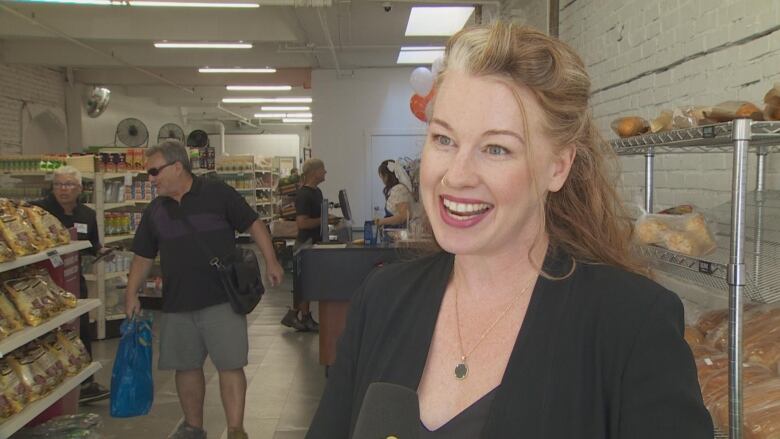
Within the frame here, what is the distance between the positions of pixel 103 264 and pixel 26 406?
4.01 m

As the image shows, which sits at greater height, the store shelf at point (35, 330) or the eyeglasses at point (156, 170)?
the eyeglasses at point (156, 170)

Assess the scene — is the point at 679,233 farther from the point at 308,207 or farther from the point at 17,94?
the point at 17,94

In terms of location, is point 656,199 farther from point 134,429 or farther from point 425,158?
point 134,429

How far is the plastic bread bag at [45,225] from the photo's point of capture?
323 centimetres

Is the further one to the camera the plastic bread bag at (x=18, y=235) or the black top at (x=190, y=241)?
the black top at (x=190, y=241)

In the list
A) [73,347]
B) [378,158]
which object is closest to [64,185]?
[73,347]

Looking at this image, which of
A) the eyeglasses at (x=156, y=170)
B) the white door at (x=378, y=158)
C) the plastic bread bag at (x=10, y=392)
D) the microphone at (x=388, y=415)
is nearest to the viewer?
the microphone at (x=388, y=415)

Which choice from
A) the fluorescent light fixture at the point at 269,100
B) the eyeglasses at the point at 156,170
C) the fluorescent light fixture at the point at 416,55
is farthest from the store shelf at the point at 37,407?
the fluorescent light fixture at the point at 269,100

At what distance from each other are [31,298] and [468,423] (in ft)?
8.81

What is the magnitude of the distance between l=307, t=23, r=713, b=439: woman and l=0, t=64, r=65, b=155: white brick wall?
11.5 meters

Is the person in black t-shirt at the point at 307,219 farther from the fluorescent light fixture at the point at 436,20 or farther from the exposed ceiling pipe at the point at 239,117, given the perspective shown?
the exposed ceiling pipe at the point at 239,117

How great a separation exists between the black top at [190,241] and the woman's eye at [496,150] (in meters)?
2.95

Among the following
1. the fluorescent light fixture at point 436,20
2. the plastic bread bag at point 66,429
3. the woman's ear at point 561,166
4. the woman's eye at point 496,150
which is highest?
the fluorescent light fixture at point 436,20

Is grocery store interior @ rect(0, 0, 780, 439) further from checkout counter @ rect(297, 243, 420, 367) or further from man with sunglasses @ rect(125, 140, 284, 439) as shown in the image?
man with sunglasses @ rect(125, 140, 284, 439)
